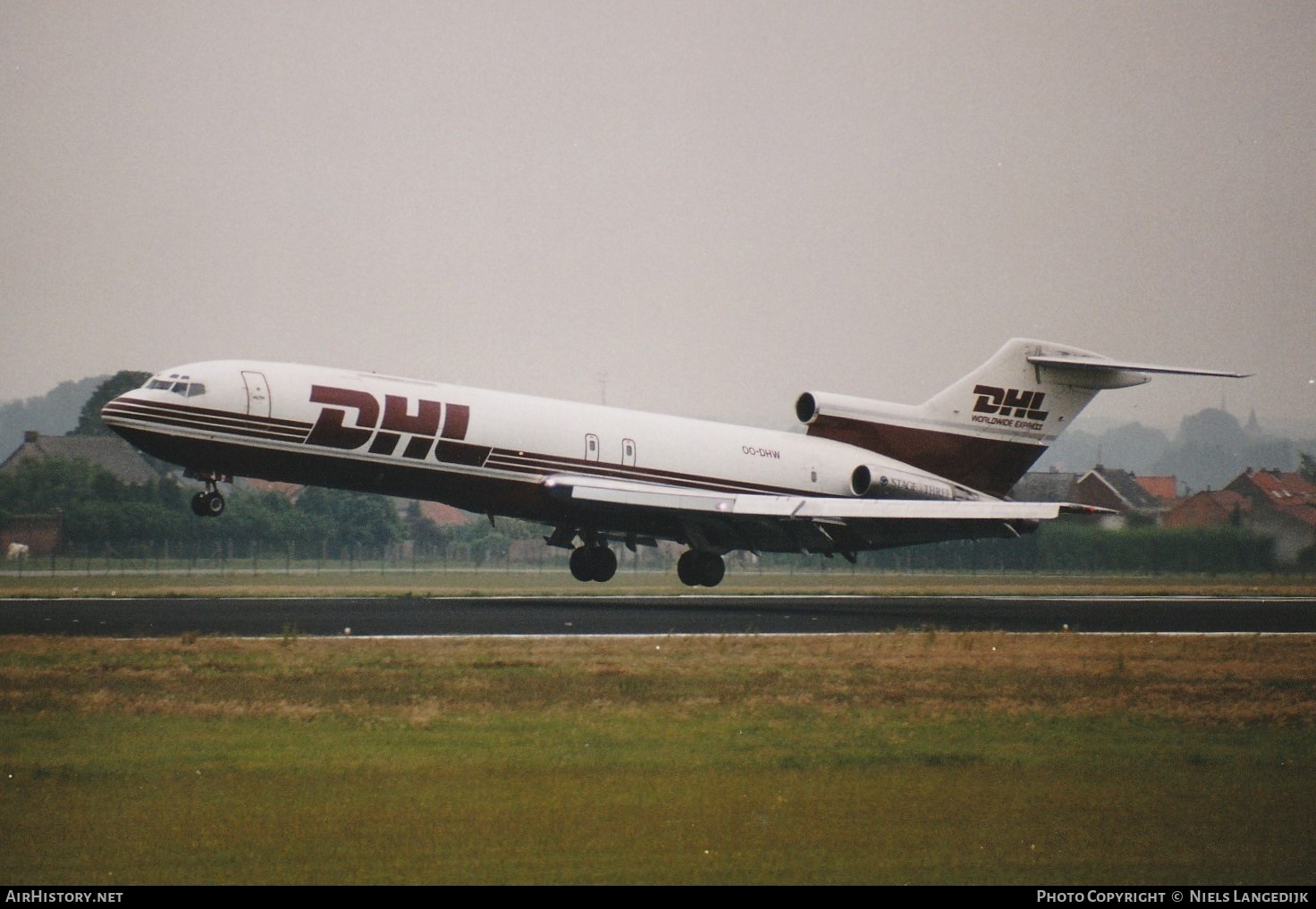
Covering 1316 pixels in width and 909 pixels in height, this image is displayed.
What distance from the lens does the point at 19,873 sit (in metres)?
9.20

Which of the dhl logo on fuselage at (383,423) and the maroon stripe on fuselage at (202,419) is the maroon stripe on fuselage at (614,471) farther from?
the maroon stripe on fuselage at (202,419)

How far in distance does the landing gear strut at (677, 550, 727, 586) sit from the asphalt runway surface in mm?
1152

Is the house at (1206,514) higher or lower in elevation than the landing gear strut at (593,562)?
higher

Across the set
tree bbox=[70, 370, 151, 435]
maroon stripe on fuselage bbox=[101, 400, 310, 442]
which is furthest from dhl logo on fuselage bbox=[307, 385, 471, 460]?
tree bbox=[70, 370, 151, 435]

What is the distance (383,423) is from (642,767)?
18227 millimetres

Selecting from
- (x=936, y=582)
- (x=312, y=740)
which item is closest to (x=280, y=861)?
(x=312, y=740)

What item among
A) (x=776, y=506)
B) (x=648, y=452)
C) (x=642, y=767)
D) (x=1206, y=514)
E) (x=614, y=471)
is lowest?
(x=642, y=767)

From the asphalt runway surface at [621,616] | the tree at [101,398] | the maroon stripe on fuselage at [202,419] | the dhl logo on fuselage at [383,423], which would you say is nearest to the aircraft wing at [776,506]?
the asphalt runway surface at [621,616]

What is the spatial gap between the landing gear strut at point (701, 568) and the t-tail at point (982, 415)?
15.5 ft

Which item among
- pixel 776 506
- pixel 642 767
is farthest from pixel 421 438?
pixel 642 767

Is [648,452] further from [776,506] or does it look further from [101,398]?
[101,398]

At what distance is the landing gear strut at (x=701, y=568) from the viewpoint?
35.9 m

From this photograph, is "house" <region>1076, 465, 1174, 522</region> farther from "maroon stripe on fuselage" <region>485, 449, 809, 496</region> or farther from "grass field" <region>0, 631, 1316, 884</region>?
"grass field" <region>0, 631, 1316, 884</region>

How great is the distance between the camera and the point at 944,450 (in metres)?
38.5
